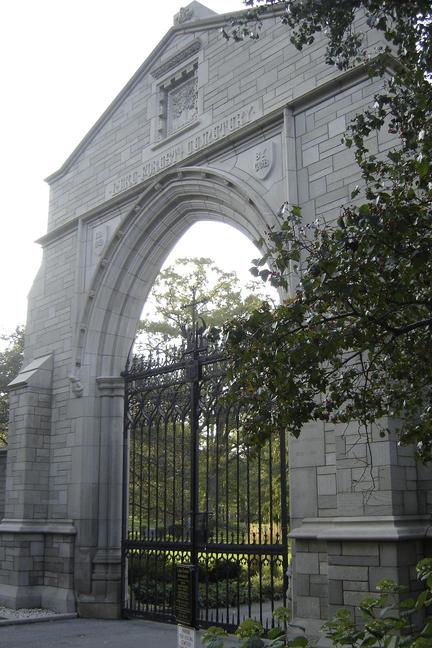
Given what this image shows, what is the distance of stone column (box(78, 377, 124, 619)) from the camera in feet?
37.4

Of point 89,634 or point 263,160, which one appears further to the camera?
point 263,160

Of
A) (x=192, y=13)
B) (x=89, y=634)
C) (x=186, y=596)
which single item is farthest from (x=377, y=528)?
(x=192, y=13)

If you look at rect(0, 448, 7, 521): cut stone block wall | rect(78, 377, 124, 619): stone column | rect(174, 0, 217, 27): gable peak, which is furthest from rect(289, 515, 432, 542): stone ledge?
rect(174, 0, 217, 27): gable peak

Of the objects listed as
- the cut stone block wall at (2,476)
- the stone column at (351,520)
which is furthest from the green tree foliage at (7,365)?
A: the stone column at (351,520)

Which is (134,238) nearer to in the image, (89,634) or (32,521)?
(32,521)

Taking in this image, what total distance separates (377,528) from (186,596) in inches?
78.2

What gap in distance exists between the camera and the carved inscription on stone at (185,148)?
10.8 meters

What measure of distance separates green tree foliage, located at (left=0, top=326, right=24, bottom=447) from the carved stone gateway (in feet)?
42.4

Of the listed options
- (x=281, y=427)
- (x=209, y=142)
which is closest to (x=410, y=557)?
(x=281, y=427)

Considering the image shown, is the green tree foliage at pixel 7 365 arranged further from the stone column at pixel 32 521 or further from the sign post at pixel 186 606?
the sign post at pixel 186 606

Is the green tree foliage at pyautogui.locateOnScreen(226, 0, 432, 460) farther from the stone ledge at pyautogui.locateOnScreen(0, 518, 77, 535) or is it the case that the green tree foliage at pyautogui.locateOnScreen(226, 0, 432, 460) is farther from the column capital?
the stone ledge at pyautogui.locateOnScreen(0, 518, 77, 535)

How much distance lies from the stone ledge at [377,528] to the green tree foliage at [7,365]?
2039 centimetres

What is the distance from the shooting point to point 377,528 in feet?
24.1

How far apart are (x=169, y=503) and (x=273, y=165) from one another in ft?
35.4
